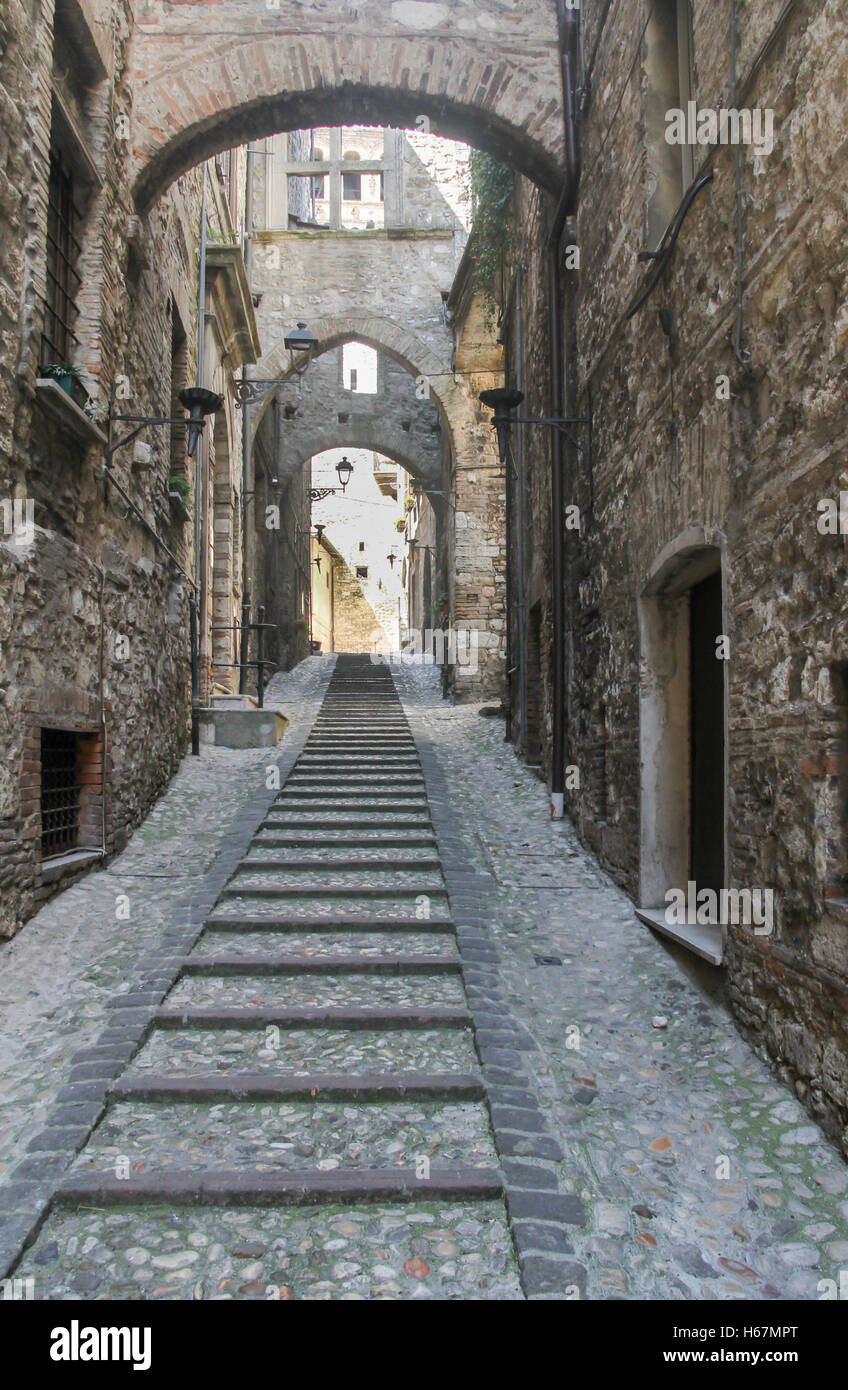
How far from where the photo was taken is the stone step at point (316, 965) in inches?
182

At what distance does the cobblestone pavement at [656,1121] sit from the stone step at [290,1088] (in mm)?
340

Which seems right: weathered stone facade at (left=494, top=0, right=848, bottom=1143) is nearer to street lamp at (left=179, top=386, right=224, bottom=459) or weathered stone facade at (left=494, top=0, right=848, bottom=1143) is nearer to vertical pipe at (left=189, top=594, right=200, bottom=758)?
street lamp at (left=179, top=386, right=224, bottom=459)

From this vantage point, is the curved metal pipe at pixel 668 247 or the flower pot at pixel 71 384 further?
the flower pot at pixel 71 384

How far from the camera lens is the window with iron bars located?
576cm

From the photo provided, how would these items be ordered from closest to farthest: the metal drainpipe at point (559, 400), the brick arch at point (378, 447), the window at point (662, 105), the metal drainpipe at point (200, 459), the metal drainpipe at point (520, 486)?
the window at point (662, 105) → the metal drainpipe at point (559, 400) → the metal drainpipe at point (200, 459) → the metal drainpipe at point (520, 486) → the brick arch at point (378, 447)

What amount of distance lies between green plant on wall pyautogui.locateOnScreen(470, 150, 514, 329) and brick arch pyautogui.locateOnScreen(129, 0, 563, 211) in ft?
10.7

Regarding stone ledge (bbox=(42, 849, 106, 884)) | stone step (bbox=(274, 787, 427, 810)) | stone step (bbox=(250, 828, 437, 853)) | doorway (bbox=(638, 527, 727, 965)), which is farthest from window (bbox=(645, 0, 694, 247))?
stone ledge (bbox=(42, 849, 106, 884))

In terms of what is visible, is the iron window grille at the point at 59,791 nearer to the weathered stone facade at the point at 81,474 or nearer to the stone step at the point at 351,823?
the weathered stone facade at the point at 81,474

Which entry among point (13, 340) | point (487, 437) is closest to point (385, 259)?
point (487, 437)

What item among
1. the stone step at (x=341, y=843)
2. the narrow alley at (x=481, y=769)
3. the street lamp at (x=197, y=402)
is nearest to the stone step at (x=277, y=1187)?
the narrow alley at (x=481, y=769)

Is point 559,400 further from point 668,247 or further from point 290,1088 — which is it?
point 290,1088

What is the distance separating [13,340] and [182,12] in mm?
4275

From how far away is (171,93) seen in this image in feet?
23.2

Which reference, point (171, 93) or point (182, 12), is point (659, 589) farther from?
point (182, 12)
